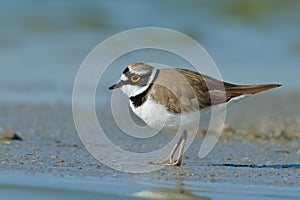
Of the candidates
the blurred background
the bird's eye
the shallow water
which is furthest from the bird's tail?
the blurred background

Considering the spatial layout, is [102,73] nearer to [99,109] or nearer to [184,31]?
[99,109]

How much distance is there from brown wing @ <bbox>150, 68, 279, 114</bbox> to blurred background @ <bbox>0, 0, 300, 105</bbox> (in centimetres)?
527

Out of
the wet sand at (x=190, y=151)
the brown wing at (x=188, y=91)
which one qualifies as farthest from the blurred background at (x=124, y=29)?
the brown wing at (x=188, y=91)

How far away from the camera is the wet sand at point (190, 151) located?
6.19m

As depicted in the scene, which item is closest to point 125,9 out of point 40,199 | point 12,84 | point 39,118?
point 12,84

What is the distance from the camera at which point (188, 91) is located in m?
6.55

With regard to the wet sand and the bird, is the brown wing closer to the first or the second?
the bird

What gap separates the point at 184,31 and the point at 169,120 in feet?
39.8

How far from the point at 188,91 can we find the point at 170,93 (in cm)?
18

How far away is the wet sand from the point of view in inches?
244

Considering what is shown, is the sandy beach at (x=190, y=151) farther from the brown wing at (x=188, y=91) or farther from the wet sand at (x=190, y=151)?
the brown wing at (x=188, y=91)

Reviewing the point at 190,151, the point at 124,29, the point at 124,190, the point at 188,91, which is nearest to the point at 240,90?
the point at 188,91

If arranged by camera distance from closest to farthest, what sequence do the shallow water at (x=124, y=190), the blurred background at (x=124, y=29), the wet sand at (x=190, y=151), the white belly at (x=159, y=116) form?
the shallow water at (x=124, y=190)
the wet sand at (x=190, y=151)
the white belly at (x=159, y=116)
the blurred background at (x=124, y=29)

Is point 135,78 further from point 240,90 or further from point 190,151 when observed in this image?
point 190,151
